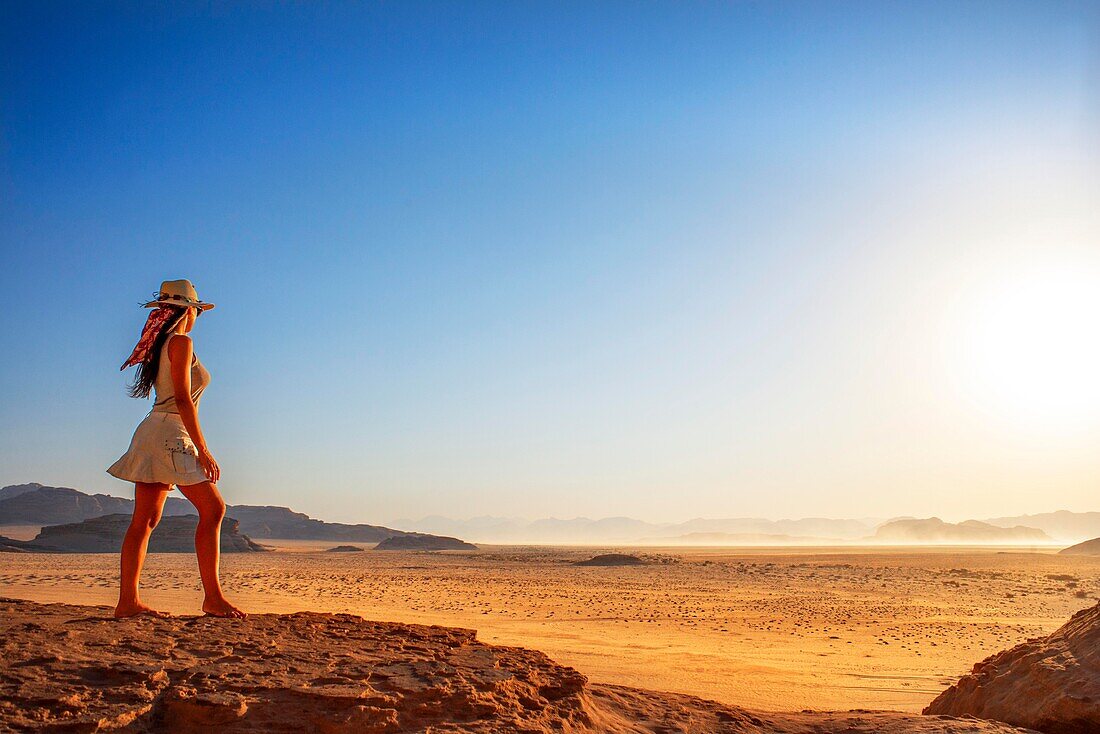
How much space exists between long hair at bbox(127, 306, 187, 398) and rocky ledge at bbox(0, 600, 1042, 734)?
145 centimetres

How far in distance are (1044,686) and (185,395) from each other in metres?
5.82

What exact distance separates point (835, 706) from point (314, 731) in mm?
5111

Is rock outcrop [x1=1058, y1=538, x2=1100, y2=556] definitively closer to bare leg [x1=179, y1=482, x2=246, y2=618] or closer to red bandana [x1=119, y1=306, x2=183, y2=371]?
bare leg [x1=179, y1=482, x2=246, y2=618]

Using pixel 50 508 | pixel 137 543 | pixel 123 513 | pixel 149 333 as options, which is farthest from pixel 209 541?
pixel 50 508

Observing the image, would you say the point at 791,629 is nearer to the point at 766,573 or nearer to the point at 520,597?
the point at 520,597

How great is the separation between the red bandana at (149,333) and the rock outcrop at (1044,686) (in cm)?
A: 612

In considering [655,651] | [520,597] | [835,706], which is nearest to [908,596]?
[520,597]

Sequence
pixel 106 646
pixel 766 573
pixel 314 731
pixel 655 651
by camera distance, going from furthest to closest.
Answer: pixel 766 573 < pixel 655 651 < pixel 106 646 < pixel 314 731

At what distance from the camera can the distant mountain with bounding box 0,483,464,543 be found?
397 ft

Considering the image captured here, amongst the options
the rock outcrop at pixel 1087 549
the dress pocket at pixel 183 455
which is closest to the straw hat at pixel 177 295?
the dress pocket at pixel 183 455

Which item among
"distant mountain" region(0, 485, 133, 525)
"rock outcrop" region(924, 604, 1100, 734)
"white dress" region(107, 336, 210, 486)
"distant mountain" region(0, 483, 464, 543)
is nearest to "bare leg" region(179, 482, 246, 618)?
"white dress" region(107, 336, 210, 486)

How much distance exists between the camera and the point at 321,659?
401 cm

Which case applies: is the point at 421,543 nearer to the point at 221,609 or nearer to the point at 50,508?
the point at 50,508

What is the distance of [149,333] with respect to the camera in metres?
5.02
